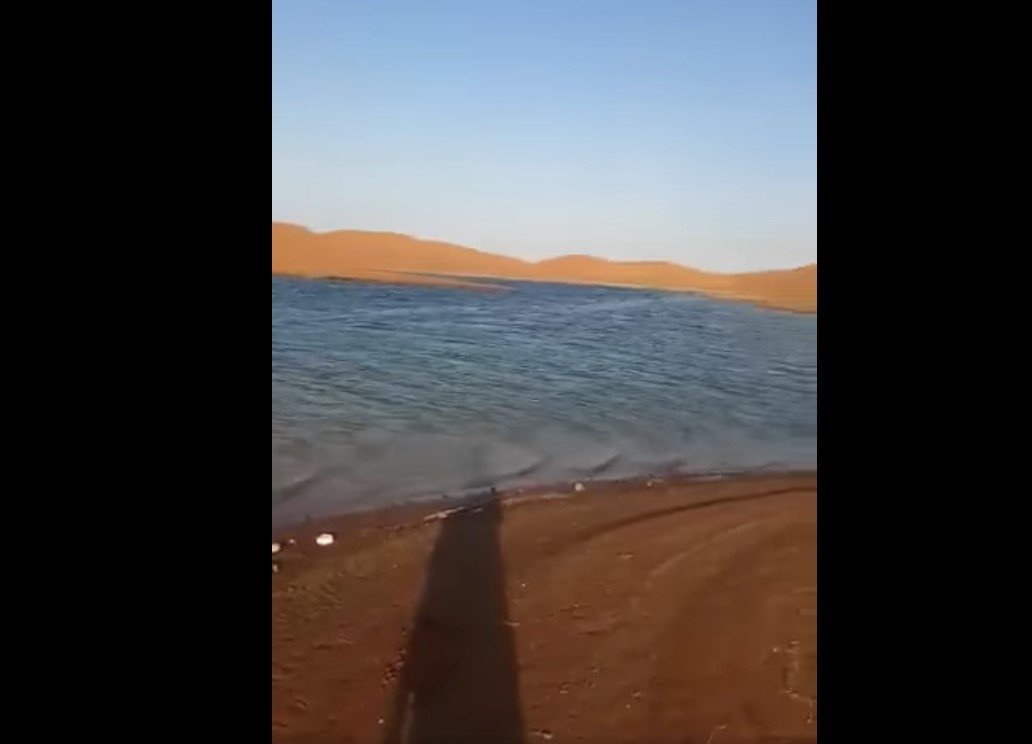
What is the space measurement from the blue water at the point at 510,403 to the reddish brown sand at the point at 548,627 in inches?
25.9

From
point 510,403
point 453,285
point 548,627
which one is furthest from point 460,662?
point 453,285

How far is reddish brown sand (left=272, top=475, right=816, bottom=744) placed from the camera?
2994 millimetres

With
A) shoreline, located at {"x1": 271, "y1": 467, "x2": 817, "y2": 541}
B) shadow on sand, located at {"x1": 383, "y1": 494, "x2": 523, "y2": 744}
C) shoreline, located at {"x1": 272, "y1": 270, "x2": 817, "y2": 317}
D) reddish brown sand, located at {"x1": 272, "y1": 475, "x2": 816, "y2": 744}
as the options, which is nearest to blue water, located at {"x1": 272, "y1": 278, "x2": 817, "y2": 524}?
shoreline, located at {"x1": 271, "y1": 467, "x2": 817, "y2": 541}

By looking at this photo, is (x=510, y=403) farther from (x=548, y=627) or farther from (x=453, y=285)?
(x=453, y=285)

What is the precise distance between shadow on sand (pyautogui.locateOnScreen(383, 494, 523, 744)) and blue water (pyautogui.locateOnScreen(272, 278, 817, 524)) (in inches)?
38.0

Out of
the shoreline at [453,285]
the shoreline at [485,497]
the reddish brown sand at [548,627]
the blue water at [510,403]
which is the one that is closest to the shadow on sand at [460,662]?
the reddish brown sand at [548,627]

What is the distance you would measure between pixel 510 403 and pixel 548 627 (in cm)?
576

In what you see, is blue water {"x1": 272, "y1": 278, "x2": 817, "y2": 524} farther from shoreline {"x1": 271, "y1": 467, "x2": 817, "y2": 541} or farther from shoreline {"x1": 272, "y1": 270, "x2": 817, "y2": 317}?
shoreline {"x1": 272, "y1": 270, "x2": 817, "y2": 317}

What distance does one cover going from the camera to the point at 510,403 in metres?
9.40
